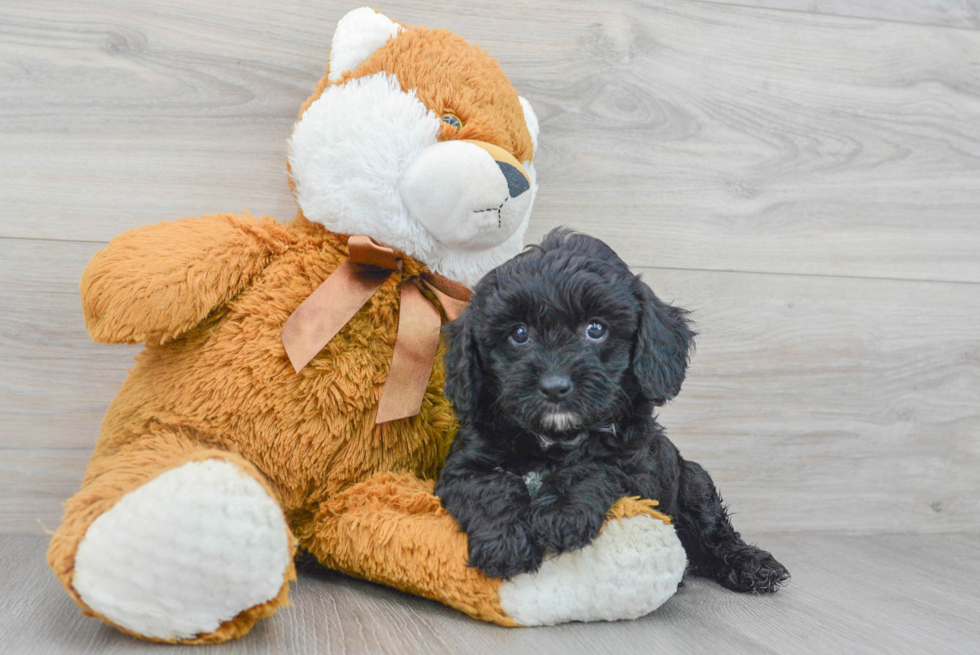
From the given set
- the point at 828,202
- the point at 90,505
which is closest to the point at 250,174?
the point at 90,505

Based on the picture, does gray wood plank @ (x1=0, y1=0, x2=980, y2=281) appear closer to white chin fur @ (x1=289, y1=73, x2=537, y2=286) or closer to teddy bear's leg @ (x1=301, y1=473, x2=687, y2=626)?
white chin fur @ (x1=289, y1=73, x2=537, y2=286)

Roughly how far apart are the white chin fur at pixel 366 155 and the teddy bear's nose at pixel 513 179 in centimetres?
13

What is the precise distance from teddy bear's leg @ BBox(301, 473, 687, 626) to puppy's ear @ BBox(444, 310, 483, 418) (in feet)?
0.53

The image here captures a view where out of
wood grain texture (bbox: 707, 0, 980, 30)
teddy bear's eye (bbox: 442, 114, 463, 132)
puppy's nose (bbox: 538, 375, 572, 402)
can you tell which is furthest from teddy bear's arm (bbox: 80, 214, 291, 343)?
wood grain texture (bbox: 707, 0, 980, 30)

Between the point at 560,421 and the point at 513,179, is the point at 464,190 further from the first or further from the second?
the point at 560,421

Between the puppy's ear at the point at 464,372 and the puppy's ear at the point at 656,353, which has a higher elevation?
the puppy's ear at the point at 656,353

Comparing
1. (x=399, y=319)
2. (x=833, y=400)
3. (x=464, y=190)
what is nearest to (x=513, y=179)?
(x=464, y=190)

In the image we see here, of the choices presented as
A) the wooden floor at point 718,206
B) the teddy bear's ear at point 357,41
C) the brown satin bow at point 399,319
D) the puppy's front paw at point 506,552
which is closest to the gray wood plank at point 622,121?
the wooden floor at point 718,206

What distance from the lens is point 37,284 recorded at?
61.4 inches

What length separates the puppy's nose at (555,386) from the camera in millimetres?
1062

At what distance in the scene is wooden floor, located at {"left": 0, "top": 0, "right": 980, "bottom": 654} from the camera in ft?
5.10

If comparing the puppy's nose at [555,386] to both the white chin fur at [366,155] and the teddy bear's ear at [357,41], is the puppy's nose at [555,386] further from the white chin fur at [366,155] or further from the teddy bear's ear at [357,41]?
the teddy bear's ear at [357,41]

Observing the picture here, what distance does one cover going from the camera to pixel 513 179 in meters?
1.28

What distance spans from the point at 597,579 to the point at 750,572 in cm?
45
